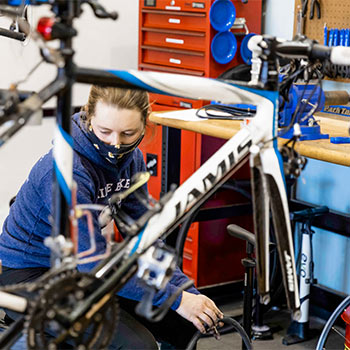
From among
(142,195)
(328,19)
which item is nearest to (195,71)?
(328,19)

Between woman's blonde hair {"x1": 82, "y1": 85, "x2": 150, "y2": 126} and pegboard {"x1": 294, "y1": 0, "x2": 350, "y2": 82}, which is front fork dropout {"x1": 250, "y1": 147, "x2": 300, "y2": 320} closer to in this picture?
woman's blonde hair {"x1": 82, "y1": 85, "x2": 150, "y2": 126}

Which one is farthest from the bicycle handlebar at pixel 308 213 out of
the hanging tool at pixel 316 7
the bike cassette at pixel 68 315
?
the bike cassette at pixel 68 315

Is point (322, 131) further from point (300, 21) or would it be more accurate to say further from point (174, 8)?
point (174, 8)

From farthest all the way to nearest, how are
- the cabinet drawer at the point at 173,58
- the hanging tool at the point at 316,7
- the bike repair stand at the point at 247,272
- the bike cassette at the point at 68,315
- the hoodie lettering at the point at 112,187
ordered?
the cabinet drawer at the point at 173,58 < the hanging tool at the point at 316,7 < the bike repair stand at the point at 247,272 < the hoodie lettering at the point at 112,187 < the bike cassette at the point at 68,315

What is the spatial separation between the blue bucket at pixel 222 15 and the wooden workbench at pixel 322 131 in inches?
25.8

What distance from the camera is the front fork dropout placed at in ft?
3.92

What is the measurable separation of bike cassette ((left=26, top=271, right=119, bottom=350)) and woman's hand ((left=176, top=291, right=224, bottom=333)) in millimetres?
612

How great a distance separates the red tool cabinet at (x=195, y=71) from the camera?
2984mm

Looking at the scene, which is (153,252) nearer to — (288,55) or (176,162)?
(288,55)

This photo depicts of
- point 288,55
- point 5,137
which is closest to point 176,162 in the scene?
point 288,55

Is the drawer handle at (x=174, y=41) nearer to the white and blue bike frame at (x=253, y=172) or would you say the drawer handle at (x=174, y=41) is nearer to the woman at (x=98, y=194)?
the woman at (x=98, y=194)

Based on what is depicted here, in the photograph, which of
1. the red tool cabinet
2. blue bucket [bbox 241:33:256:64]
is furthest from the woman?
blue bucket [bbox 241:33:256:64]

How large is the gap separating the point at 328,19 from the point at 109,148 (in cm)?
165

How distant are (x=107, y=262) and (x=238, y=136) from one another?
33 centimetres
